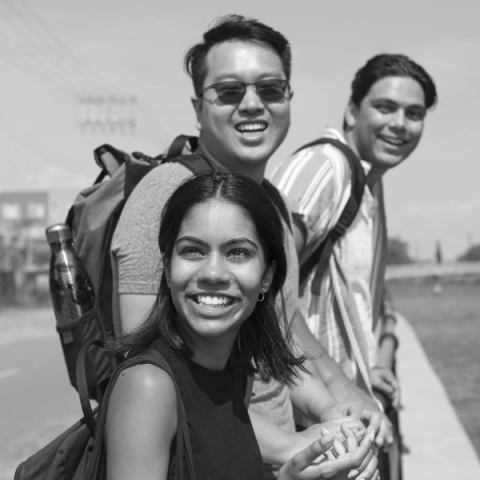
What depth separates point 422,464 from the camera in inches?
243

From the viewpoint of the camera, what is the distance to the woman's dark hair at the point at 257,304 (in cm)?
232

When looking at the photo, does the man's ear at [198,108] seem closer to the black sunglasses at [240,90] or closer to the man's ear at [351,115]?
the black sunglasses at [240,90]

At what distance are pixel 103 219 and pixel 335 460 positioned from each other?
1.07m

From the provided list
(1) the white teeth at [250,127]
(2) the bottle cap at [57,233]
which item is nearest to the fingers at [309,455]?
(2) the bottle cap at [57,233]

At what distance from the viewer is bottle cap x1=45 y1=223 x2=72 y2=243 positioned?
2959mm

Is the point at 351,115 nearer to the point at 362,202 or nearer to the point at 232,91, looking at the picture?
the point at 362,202

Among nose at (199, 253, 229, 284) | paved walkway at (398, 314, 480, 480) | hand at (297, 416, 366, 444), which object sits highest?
nose at (199, 253, 229, 284)

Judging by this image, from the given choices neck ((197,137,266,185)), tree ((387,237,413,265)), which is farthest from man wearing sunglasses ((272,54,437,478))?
tree ((387,237,413,265))

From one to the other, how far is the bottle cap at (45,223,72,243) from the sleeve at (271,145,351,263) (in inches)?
35.3

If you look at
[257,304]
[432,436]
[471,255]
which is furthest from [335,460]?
[471,255]

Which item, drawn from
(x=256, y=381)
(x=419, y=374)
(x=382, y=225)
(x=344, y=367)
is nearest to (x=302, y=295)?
(x=344, y=367)

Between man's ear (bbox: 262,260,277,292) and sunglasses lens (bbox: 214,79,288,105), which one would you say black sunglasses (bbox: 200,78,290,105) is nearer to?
sunglasses lens (bbox: 214,79,288,105)

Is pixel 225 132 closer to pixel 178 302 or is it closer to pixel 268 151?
pixel 268 151

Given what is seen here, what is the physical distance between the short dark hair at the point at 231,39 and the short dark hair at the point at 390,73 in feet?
3.50
